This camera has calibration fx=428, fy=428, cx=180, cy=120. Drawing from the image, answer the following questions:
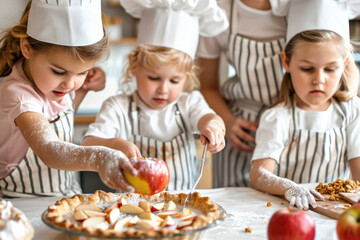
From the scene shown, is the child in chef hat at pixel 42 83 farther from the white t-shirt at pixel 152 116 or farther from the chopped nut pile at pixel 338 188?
the chopped nut pile at pixel 338 188

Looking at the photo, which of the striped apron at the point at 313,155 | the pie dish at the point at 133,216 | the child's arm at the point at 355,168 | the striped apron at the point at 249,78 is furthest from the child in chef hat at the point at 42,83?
the child's arm at the point at 355,168

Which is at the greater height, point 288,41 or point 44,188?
point 288,41

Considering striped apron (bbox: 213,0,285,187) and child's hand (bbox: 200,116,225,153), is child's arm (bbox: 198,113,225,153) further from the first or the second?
striped apron (bbox: 213,0,285,187)

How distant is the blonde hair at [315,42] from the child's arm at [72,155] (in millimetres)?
810

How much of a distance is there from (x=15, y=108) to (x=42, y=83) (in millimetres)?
115

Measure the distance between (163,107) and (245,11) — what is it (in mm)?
488

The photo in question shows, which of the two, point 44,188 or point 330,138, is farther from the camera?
point 330,138

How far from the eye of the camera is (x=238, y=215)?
110 cm

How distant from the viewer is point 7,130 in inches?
50.9

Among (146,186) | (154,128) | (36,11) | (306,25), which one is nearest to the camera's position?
(146,186)

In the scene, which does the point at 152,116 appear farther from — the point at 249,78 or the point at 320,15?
the point at 320,15

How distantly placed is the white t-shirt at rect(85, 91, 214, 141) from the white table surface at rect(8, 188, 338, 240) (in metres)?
0.35

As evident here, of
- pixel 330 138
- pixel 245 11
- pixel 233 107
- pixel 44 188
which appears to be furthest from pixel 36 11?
pixel 330 138

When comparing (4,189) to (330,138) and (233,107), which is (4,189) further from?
(330,138)
